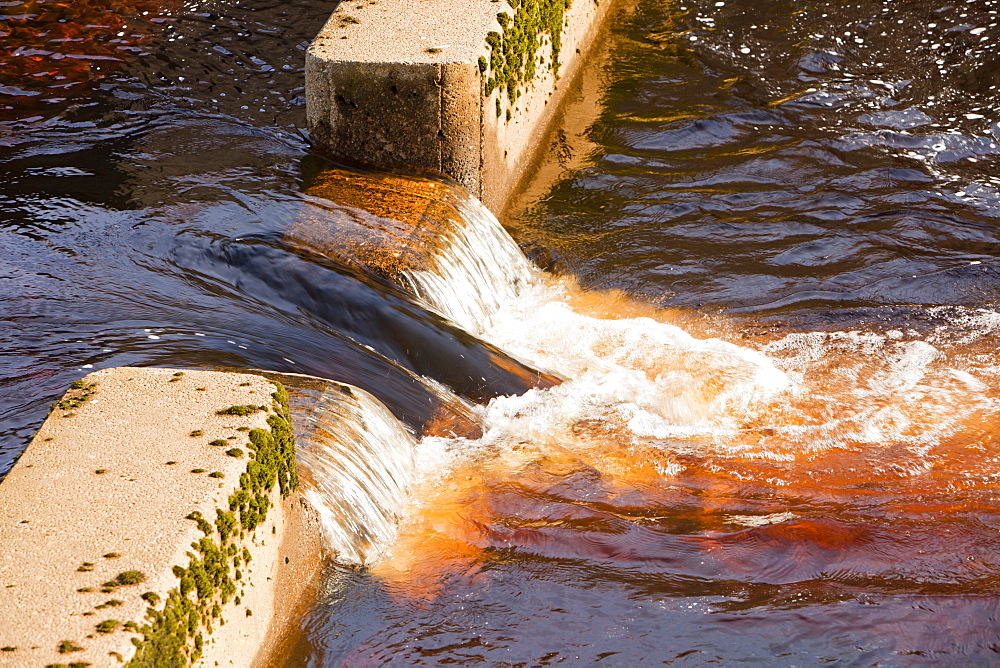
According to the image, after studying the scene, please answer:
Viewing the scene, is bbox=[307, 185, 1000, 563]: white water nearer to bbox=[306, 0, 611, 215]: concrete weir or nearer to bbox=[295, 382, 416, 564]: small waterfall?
bbox=[295, 382, 416, 564]: small waterfall

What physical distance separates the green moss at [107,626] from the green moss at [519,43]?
4.71 meters

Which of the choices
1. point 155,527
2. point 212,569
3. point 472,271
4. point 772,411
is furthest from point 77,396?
point 772,411

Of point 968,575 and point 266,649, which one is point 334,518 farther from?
point 968,575

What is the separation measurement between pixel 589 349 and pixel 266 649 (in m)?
2.98

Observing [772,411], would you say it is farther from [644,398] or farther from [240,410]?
[240,410]

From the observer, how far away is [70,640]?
2.35 meters

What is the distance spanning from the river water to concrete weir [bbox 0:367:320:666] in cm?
37

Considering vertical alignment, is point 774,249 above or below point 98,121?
below

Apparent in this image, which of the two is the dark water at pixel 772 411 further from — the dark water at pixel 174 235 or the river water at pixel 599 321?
the dark water at pixel 174 235

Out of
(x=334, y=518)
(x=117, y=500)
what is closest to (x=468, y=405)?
(x=334, y=518)

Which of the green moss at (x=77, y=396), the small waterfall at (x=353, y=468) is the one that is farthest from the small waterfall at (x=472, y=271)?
the green moss at (x=77, y=396)

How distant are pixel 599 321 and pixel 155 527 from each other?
142 inches

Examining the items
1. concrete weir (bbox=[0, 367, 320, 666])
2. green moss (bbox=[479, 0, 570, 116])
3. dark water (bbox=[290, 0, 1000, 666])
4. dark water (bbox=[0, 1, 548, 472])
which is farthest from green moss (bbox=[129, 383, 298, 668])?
green moss (bbox=[479, 0, 570, 116])

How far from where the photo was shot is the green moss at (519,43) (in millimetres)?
6672
